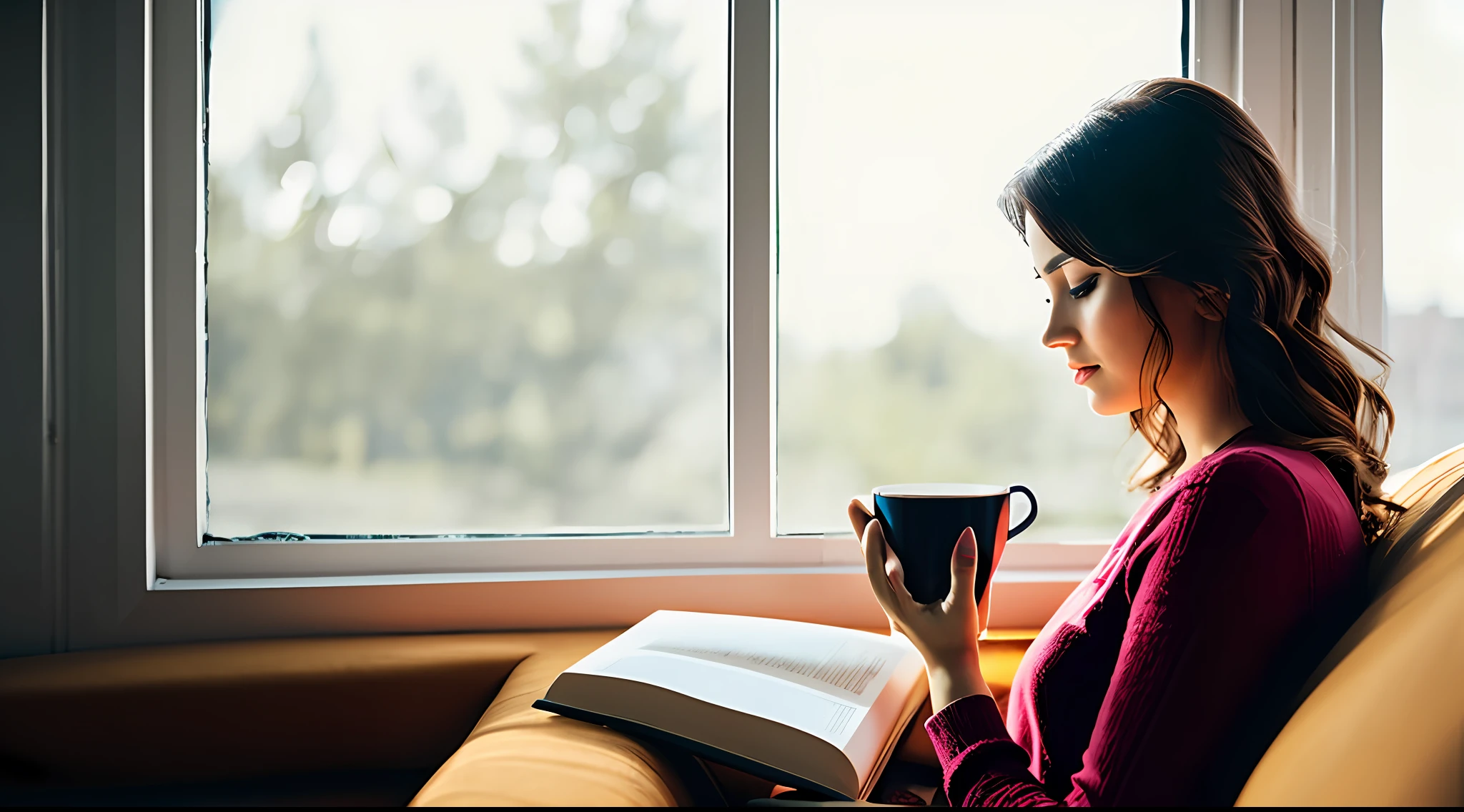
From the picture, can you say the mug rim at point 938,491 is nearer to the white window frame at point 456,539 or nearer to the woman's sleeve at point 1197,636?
the woman's sleeve at point 1197,636

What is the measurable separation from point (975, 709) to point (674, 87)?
938 millimetres

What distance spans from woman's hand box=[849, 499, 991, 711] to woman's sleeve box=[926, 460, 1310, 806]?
112mm

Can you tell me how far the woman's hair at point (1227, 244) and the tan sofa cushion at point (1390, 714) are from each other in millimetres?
138

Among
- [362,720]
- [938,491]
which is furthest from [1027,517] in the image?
[362,720]

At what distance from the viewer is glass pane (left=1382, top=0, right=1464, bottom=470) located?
45.6 inches

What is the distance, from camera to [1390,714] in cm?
40

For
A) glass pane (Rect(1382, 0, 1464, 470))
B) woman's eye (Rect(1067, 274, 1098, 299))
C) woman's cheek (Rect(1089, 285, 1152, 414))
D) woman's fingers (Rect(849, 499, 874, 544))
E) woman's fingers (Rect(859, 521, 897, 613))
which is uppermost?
glass pane (Rect(1382, 0, 1464, 470))

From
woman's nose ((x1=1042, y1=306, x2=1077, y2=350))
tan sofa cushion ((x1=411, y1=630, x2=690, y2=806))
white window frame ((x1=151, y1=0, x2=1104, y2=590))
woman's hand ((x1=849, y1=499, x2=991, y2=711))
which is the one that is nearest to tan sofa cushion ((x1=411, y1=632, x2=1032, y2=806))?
tan sofa cushion ((x1=411, y1=630, x2=690, y2=806))

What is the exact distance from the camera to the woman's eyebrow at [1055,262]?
68 cm

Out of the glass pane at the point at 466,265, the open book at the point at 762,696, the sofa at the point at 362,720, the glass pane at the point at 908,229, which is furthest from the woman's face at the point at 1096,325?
the glass pane at the point at 466,265

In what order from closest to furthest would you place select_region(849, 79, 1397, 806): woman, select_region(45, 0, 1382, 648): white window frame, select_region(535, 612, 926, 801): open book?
1. select_region(849, 79, 1397, 806): woman
2. select_region(535, 612, 926, 801): open book
3. select_region(45, 0, 1382, 648): white window frame

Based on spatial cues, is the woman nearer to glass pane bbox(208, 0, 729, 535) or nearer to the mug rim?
the mug rim

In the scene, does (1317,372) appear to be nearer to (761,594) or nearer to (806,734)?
(806,734)

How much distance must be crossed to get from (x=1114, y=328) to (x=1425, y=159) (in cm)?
93
